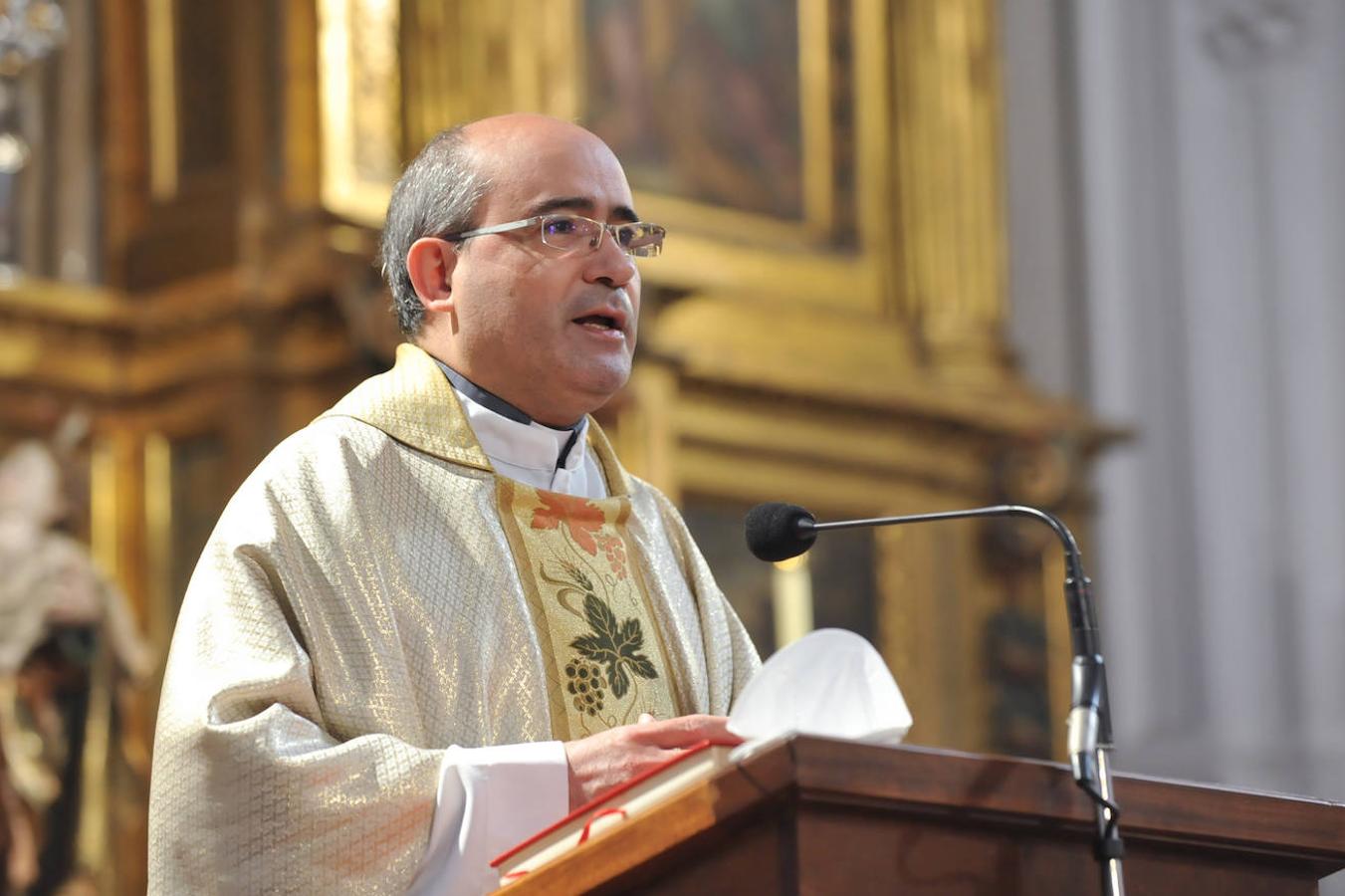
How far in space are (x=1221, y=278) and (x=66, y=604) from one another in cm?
558

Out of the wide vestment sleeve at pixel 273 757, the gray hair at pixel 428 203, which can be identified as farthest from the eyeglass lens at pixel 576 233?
the wide vestment sleeve at pixel 273 757

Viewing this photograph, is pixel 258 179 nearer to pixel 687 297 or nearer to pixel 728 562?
pixel 687 297

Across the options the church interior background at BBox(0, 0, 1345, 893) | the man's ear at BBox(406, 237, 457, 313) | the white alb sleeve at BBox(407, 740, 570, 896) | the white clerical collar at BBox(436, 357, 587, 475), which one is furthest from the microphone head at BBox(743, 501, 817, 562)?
the church interior background at BBox(0, 0, 1345, 893)

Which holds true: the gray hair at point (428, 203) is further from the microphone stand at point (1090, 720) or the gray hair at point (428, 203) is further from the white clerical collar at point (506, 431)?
the microphone stand at point (1090, 720)

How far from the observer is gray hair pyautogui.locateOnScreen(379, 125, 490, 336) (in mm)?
3018

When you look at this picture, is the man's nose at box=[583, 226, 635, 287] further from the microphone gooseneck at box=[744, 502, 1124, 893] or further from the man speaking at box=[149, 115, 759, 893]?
the microphone gooseneck at box=[744, 502, 1124, 893]

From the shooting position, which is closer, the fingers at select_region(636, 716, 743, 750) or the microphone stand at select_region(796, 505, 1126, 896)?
the microphone stand at select_region(796, 505, 1126, 896)

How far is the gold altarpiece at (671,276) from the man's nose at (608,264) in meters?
3.01

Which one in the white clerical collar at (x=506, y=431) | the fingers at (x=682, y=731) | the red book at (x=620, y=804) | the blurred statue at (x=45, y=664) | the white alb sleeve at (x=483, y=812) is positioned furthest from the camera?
the blurred statue at (x=45, y=664)

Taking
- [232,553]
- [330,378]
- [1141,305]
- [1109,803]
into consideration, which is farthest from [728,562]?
[1109,803]

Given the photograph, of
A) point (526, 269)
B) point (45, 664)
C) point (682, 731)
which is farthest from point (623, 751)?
point (45, 664)

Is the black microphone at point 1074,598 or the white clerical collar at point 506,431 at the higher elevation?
the white clerical collar at point 506,431

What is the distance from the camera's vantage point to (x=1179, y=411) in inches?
375

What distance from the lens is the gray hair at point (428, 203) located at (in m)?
3.02
